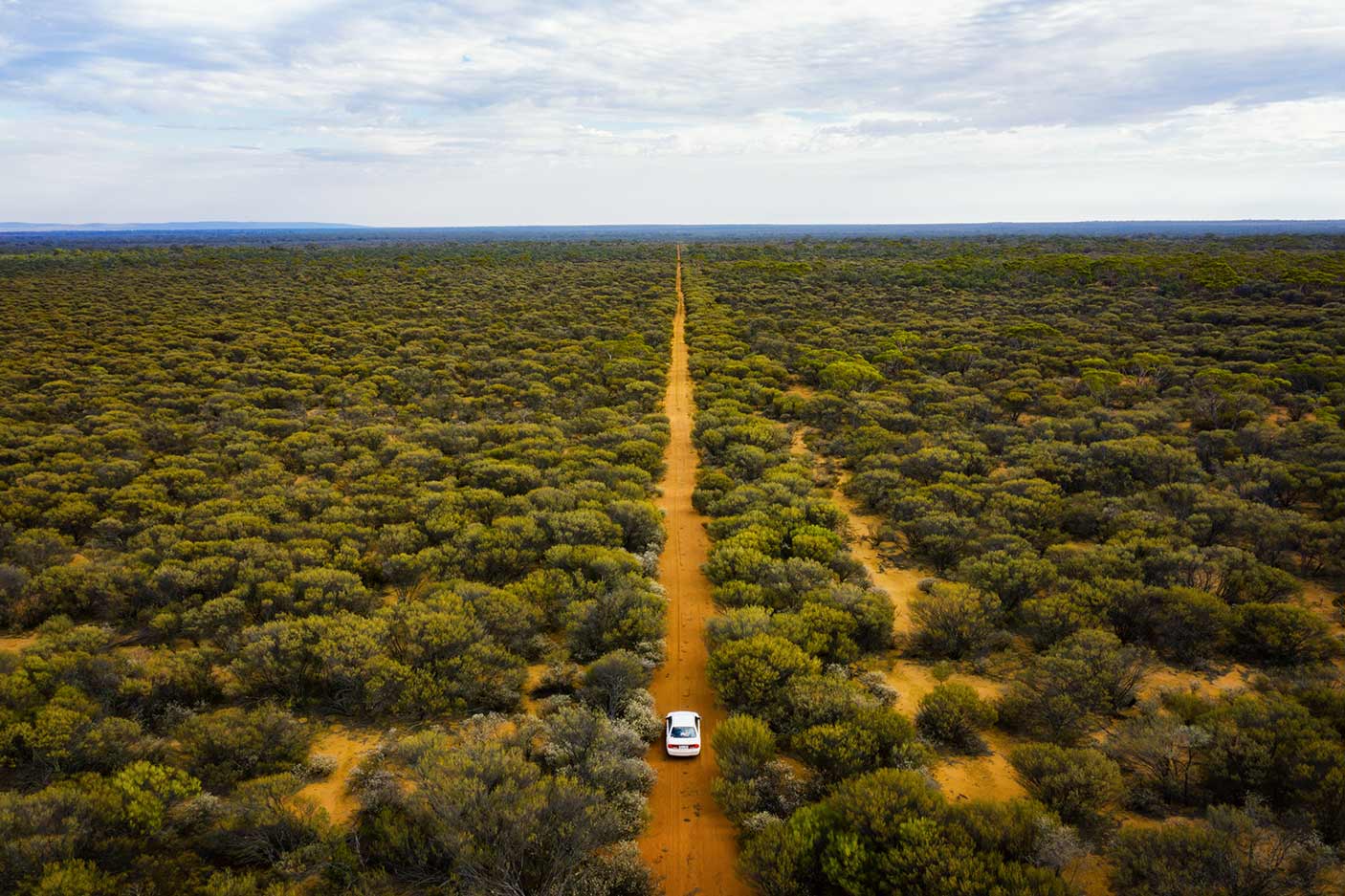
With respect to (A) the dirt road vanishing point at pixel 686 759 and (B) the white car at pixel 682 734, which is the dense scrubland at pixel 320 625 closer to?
(B) the white car at pixel 682 734

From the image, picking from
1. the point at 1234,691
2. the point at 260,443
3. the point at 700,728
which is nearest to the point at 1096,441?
the point at 1234,691

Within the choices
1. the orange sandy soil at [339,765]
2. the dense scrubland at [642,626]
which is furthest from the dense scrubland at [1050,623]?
the orange sandy soil at [339,765]

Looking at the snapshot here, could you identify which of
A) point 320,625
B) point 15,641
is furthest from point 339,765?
point 15,641

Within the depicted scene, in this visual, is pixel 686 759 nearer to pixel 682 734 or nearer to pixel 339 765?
pixel 682 734

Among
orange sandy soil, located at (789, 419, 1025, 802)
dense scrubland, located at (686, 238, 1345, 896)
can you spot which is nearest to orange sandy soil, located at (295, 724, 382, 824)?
dense scrubland, located at (686, 238, 1345, 896)

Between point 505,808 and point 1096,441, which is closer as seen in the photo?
point 505,808

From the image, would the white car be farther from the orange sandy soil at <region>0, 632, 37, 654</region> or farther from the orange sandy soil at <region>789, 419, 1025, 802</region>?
the orange sandy soil at <region>0, 632, 37, 654</region>

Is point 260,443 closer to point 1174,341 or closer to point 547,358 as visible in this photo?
point 547,358
